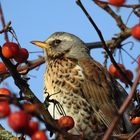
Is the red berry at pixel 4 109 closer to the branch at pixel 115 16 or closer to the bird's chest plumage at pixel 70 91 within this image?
the branch at pixel 115 16

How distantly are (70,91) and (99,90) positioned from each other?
0.44m

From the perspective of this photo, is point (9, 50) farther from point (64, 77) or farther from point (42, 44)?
point (42, 44)

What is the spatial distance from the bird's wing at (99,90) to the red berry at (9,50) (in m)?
1.98

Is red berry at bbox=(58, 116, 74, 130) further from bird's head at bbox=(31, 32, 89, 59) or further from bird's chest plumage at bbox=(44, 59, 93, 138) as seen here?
bird's head at bbox=(31, 32, 89, 59)

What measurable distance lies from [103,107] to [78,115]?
402 millimetres

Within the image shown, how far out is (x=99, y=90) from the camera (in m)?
4.91

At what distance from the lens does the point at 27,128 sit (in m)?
1.55

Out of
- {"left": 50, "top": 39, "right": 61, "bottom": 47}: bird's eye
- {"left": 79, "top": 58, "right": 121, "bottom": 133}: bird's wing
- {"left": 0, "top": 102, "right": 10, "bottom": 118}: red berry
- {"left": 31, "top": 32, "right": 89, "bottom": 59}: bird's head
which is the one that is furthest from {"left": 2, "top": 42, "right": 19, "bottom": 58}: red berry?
{"left": 50, "top": 39, "right": 61, "bottom": 47}: bird's eye

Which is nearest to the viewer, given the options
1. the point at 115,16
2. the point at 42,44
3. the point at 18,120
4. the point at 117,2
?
the point at 18,120

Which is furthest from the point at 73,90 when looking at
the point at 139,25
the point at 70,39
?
the point at 139,25

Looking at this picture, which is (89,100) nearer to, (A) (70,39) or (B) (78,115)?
(B) (78,115)

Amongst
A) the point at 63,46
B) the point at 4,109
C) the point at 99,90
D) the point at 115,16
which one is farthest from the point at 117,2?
the point at 63,46

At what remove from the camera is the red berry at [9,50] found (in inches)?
107

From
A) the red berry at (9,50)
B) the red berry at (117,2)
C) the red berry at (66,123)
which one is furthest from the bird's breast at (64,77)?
the red berry at (117,2)
